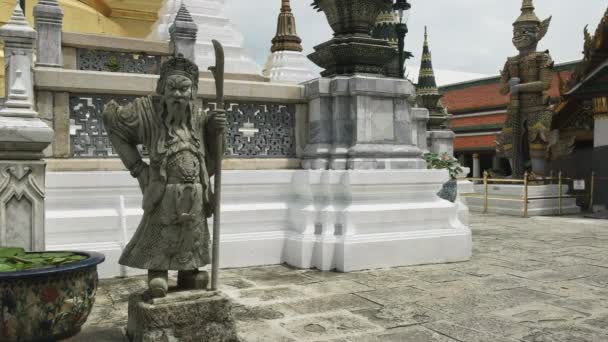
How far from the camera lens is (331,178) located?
5.80 m

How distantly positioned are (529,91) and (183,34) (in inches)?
463

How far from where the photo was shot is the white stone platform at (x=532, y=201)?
13930 millimetres

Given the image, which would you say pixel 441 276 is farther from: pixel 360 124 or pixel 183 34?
pixel 183 34

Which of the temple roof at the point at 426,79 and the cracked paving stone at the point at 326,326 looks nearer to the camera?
the cracked paving stone at the point at 326,326

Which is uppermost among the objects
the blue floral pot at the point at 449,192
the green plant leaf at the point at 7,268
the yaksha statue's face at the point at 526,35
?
the yaksha statue's face at the point at 526,35

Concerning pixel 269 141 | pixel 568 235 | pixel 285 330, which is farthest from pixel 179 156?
pixel 568 235

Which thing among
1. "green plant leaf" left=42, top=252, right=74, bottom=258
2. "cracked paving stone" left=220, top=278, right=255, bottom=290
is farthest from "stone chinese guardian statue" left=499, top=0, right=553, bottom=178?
"green plant leaf" left=42, top=252, right=74, bottom=258

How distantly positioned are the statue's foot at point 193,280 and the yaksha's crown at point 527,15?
15170mm

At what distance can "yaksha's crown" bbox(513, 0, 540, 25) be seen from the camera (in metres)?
15.8

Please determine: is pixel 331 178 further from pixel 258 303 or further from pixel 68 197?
pixel 68 197

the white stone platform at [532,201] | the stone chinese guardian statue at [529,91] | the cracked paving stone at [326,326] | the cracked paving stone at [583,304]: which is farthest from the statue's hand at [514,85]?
the cracked paving stone at [326,326]

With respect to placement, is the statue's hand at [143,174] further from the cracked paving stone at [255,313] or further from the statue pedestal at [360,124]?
the statue pedestal at [360,124]

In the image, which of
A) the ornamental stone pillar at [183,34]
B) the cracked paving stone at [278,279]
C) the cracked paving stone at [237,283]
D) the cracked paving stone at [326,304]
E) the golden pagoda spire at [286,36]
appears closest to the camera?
the cracked paving stone at [326,304]

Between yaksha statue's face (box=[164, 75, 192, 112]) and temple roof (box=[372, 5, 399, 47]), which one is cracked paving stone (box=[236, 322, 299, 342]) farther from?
temple roof (box=[372, 5, 399, 47])
